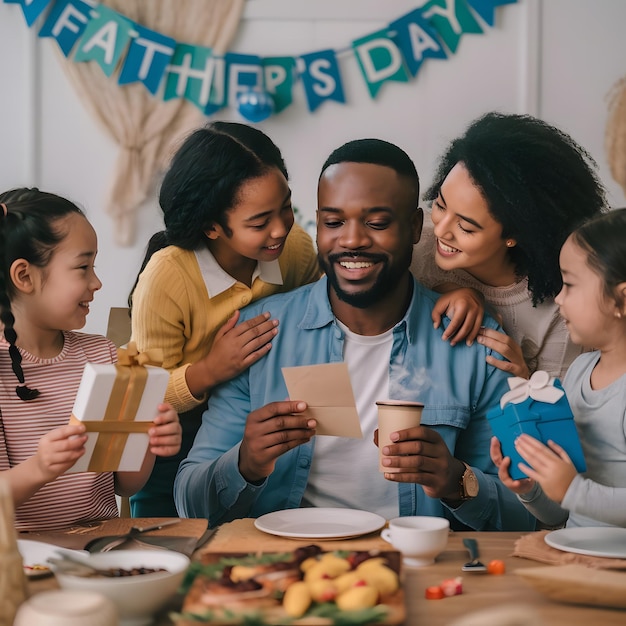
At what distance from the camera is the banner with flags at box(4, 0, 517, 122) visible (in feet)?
13.5

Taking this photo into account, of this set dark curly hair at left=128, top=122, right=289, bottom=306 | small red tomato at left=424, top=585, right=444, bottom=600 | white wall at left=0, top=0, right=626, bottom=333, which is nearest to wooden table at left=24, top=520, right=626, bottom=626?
small red tomato at left=424, top=585, right=444, bottom=600

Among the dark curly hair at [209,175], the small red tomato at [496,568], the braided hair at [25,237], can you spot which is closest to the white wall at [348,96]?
the dark curly hair at [209,175]

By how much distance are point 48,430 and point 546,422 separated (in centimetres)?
101

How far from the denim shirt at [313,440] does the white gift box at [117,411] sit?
368 millimetres

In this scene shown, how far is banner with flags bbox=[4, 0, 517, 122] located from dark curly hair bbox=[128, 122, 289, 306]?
183 cm

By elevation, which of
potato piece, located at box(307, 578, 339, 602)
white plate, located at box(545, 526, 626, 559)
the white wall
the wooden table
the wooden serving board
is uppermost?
the white wall

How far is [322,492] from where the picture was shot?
2.00 m

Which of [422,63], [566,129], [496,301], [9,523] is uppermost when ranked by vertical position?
[422,63]

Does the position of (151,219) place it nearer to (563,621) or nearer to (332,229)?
(332,229)

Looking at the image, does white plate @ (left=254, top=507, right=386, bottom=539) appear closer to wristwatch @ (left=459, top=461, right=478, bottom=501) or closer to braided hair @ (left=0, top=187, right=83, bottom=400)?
wristwatch @ (left=459, top=461, right=478, bottom=501)

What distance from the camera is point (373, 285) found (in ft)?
6.70

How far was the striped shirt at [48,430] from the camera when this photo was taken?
1771mm

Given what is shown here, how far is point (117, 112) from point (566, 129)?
2.25 metres

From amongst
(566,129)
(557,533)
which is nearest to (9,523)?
(557,533)
